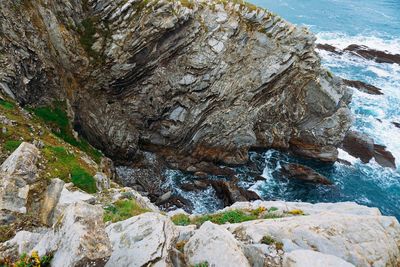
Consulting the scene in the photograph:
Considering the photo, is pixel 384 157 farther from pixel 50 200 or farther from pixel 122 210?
pixel 50 200

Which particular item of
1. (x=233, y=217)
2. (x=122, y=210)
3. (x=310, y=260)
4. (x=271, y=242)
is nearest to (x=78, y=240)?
(x=271, y=242)

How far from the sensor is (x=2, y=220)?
45.0 feet

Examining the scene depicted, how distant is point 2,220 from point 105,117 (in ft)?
80.4

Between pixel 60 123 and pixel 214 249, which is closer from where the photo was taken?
pixel 214 249

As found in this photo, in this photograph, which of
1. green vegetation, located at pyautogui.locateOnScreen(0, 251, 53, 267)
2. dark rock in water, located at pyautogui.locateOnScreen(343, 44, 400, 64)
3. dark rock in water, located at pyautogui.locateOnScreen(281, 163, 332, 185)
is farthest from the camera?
dark rock in water, located at pyautogui.locateOnScreen(343, 44, 400, 64)

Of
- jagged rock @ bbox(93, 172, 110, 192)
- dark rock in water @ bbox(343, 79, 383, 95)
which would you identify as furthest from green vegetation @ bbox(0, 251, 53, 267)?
dark rock in water @ bbox(343, 79, 383, 95)

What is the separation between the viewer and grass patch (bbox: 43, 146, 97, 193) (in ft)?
70.0

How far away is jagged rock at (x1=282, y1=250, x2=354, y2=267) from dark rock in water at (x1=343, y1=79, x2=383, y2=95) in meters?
55.5

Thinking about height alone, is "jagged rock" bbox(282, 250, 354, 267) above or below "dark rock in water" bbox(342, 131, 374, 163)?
above

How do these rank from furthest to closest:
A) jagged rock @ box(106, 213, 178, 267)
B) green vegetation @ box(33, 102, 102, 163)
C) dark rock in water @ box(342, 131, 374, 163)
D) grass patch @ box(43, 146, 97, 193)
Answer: dark rock in water @ box(342, 131, 374, 163), green vegetation @ box(33, 102, 102, 163), grass patch @ box(43, 146, 97, 193), jagged rock @ box(106, 213, 178, 267)

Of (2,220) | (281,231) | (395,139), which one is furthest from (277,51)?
(2,220)

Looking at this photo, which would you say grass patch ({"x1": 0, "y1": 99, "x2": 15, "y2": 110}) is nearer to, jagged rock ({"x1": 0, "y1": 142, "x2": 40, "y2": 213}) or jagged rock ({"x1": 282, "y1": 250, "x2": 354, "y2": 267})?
jagged rock ({"x1": 0, "y1": 142, "x2": 40, "y2": 213})

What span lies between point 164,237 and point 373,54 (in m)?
74.0

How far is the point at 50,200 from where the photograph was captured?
1733 centimetres
